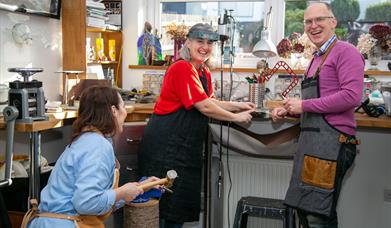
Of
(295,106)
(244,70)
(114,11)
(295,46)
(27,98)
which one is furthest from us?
(114,11)

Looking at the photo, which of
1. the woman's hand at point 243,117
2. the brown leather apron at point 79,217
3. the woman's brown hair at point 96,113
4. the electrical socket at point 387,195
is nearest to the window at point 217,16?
the woman's hand at point 243,117

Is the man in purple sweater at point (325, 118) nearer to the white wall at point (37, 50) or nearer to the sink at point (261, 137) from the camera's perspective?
the sink at point (261, 137)

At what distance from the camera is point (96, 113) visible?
5.91 feet

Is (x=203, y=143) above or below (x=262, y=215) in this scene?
above

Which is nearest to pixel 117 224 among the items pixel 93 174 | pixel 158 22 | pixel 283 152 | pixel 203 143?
pixel 203 143

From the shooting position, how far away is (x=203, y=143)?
266 centimetres

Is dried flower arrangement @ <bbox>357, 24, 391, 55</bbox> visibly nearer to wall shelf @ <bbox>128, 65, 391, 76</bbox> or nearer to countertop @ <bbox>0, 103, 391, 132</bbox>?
wall shelf @ <bbox>128, 65, 391, 76</bbox>

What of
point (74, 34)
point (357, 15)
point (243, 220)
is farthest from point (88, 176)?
point (357, 15)

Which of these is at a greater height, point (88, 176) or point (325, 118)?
point (325, 118)

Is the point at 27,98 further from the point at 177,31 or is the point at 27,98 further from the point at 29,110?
the point at 177,31

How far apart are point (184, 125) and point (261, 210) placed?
2.17 feet

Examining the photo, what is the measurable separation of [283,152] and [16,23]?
175 centimetres

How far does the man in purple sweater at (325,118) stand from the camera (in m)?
2.05

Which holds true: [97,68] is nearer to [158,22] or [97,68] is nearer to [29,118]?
[158,22]
